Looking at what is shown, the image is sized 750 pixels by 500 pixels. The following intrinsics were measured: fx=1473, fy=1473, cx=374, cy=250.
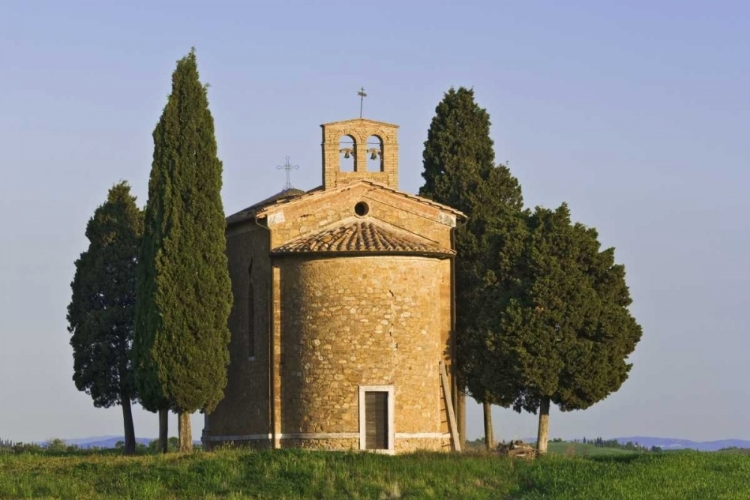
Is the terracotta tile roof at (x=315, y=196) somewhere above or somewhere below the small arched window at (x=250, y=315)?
above

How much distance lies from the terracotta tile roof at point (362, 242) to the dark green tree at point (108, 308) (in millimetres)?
6924

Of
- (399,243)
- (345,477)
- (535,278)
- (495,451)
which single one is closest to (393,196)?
(399,243)

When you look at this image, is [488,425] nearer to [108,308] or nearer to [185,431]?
[185,431]

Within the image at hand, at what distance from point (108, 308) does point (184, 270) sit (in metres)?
6.25

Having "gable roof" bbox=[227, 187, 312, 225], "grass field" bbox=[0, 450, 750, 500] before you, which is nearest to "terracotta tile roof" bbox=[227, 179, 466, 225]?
"gable roof" bbox=[227, 187, 312, 225]

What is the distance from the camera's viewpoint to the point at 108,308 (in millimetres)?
42719

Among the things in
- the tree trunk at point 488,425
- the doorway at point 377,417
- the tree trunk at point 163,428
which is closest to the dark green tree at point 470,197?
the tree trunk at point 488,425

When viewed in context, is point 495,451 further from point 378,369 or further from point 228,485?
point 228,485

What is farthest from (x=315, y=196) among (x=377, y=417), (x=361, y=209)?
(x=377, y=417)

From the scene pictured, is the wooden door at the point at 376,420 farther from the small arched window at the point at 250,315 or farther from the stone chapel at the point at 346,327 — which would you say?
the small arched window at the point at 250,315

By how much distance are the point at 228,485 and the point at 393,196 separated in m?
11.1

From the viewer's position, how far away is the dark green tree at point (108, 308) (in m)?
42.4

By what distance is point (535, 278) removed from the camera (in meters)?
39.5

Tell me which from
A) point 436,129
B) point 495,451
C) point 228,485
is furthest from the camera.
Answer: point 436,129
